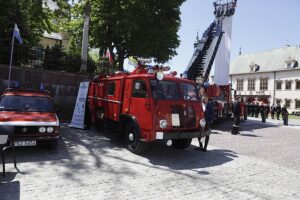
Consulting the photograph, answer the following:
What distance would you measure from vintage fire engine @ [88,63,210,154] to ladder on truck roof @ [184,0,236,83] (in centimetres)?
995

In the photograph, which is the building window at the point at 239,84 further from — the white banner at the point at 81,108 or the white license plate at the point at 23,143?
the white license plate at the point at 23,143

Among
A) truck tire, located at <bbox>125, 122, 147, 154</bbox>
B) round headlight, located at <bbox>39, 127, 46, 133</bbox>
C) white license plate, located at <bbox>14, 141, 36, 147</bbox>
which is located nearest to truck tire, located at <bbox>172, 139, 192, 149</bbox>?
truck tire, located at <bbox>125, 122, 147, 154</bbox>

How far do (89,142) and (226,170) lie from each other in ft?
16.5

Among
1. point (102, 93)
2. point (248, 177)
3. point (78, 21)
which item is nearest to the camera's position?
point (248, 177)

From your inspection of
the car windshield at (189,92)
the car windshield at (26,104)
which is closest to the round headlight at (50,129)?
the car windshield at (26,104)

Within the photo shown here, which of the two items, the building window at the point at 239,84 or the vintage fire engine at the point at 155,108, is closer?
the vintage fire engine at the point at 155,108

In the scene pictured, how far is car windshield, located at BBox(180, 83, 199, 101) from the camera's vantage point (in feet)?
32.1

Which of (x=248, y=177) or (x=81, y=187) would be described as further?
(x=248, y=177)

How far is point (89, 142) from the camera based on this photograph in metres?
11.0

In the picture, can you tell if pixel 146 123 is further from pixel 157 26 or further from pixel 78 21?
pixel 78 21

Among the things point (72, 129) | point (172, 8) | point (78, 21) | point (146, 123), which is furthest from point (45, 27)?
point (146, 123)

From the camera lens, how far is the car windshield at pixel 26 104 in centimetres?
946

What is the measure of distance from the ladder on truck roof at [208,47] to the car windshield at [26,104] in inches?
454

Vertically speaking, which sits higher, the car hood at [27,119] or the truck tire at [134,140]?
the car hood at [27,119]
